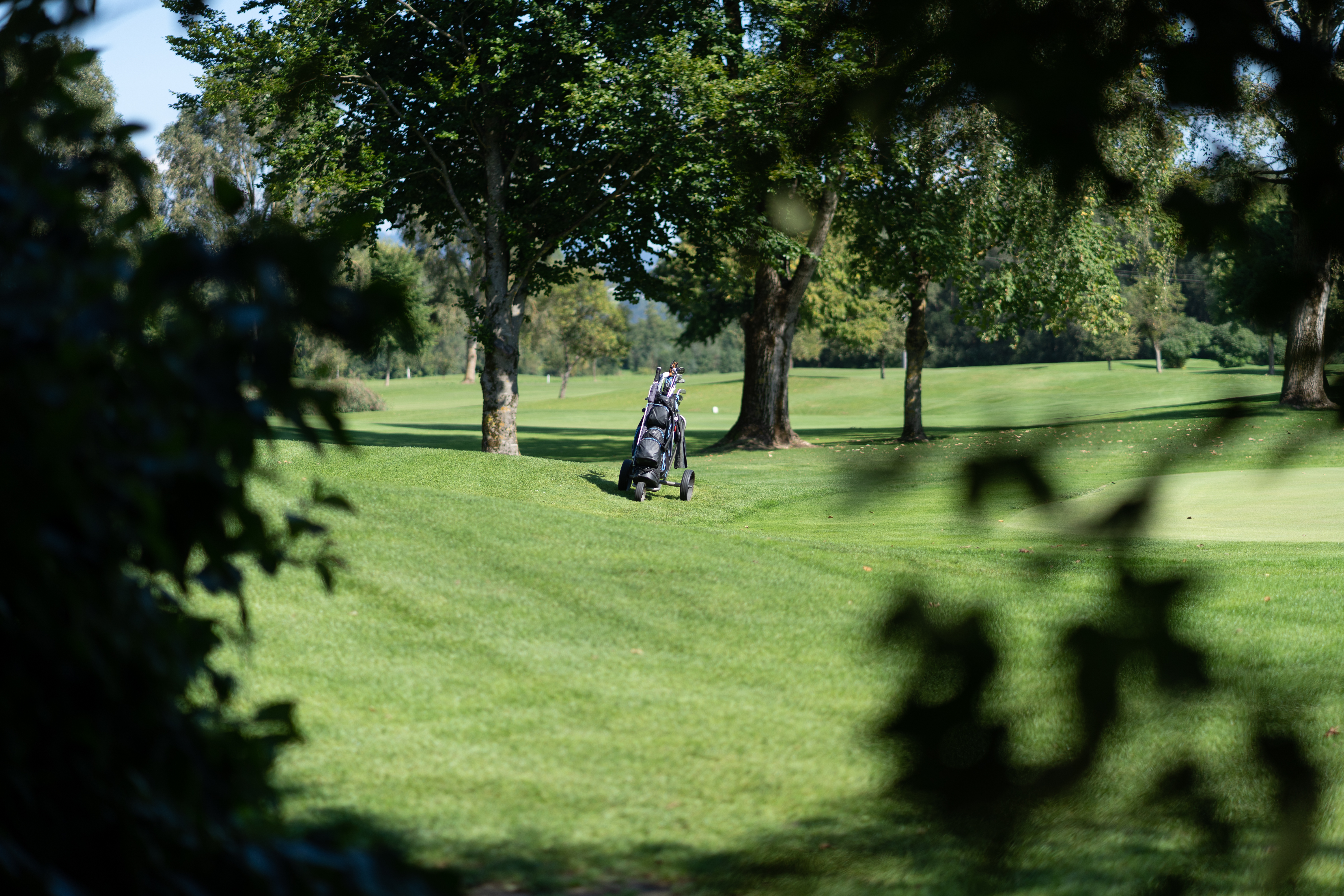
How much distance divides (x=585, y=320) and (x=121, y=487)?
7057cm

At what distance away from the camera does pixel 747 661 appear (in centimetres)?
681

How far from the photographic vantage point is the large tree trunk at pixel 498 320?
2155cm

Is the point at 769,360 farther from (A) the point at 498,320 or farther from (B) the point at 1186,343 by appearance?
(B) the point at 1186,343

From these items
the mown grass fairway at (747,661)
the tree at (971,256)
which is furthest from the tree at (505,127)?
the mown grass fairway at (747,661)

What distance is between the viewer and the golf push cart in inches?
590

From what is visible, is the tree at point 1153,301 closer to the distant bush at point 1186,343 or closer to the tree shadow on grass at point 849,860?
the distant bush at point 1186,343

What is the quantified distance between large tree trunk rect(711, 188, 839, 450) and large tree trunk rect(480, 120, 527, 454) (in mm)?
6952

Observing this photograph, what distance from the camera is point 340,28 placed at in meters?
14.4

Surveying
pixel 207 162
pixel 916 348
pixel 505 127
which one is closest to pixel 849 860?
pixel 505 127

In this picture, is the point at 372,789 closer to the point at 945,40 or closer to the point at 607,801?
the point at 607,801

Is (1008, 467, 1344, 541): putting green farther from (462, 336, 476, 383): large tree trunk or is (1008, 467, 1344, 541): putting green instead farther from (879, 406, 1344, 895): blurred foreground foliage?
(462, 336, 476, 383): large tree trunk

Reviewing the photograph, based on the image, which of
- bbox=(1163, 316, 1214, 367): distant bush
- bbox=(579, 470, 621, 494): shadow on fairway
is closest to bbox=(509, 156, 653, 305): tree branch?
bbox=(579, 470, 621, 494): shadow on fairway

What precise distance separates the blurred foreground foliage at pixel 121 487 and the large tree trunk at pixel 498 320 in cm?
2022

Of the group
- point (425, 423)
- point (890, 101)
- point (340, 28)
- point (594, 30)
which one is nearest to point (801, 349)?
point (425, 423)
